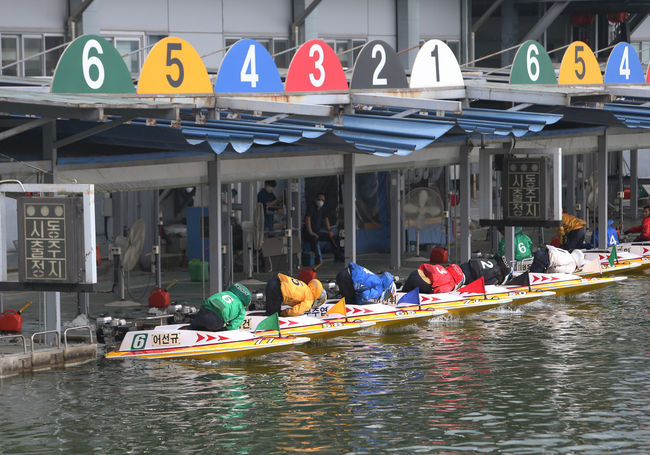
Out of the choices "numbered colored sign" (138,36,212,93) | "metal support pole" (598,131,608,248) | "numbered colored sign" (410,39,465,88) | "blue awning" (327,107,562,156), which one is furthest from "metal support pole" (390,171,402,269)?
"numbered colored sign" (138,36,212,93)

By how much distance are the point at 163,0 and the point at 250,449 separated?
20.6 meters

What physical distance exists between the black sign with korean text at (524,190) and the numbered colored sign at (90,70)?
11162mm

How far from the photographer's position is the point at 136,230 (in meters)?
22.0

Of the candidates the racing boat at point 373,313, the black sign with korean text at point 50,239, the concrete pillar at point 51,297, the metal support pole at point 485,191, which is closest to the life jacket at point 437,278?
the racing boat at point 373,313

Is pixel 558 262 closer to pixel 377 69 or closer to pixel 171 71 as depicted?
pixel 377 69

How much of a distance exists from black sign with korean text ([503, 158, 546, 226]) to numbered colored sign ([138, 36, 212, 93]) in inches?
398

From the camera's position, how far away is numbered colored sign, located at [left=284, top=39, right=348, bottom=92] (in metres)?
18.3

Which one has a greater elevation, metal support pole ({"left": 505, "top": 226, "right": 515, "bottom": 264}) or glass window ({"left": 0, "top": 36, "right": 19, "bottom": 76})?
glass window ({"left": 0, "top": 36, "right": 19, "bottom": 76})

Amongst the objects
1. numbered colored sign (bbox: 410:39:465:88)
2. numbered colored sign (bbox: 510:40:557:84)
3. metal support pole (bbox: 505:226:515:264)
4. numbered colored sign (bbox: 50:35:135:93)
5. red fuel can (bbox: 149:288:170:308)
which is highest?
numbered colored sign (bbox: 510:40:557:84)

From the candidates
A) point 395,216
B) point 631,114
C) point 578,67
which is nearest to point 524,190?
point 578,67

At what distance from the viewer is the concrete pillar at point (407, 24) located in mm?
35906

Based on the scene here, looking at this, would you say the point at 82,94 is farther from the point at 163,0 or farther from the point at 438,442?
the point at 163,0

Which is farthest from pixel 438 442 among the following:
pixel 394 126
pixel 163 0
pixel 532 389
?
pixel 163 0

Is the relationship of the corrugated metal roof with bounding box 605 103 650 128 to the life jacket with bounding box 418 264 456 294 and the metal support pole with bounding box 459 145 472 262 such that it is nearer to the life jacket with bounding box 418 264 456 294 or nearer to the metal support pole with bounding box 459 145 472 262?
the metal support pole with bounding box 459 145 472 262
